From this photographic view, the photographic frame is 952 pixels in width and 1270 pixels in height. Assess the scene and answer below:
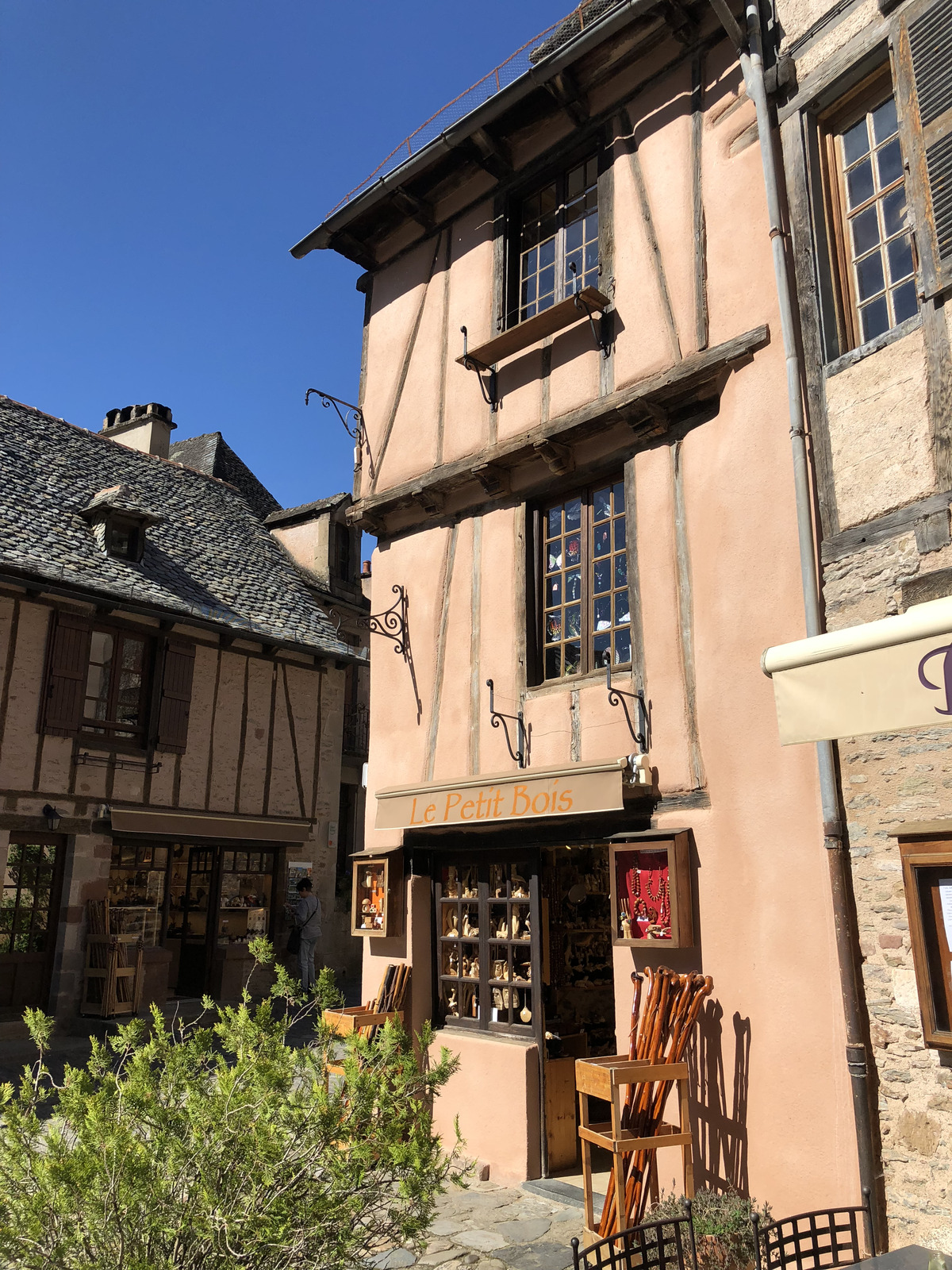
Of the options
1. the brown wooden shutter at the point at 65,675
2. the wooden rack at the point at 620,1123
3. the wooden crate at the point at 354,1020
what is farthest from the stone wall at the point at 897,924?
the brown wooden shutter at the point at 65,675

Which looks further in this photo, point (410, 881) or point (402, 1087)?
point (410, 881)

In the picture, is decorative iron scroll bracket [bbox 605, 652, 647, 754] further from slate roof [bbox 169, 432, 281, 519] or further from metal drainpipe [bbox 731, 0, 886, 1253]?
slate roof [bbox 169, 432, 281, 519]

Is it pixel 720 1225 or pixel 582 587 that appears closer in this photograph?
pixel 720 1225

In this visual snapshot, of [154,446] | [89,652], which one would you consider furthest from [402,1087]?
[154,446]

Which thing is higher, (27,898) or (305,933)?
(27,898)

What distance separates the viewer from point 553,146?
6.99 m

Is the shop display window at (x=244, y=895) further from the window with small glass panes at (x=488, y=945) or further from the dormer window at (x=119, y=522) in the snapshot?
the window with small glass panes at (x=488, y=945)

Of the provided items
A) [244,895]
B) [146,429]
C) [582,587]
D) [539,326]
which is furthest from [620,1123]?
[146,429]

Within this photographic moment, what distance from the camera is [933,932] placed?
3.78 meters

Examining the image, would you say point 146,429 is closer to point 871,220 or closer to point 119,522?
point 119,522

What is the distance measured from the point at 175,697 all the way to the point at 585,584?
732cm

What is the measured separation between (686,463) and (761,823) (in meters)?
2.14

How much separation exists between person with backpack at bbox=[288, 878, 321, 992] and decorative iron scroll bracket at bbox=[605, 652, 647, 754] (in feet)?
26.5

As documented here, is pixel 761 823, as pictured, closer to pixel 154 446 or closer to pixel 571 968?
pixel 571 968
